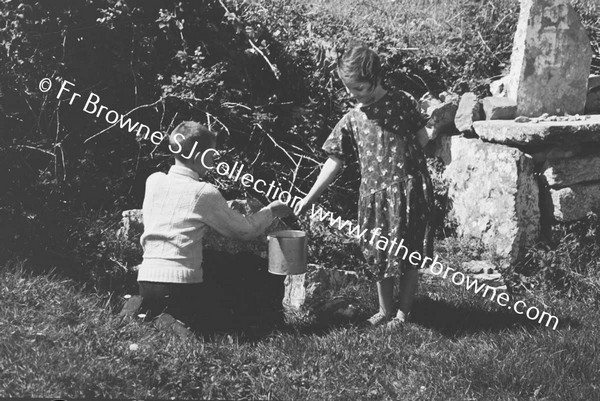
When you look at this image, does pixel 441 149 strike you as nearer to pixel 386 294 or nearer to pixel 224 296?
pixel 386 294

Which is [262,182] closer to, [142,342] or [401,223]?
[401,223]

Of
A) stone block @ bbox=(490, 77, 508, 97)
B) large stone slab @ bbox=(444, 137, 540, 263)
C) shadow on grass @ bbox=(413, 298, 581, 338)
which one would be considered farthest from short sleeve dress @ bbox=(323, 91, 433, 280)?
stone block @ bbox=(490, 77, 508, 97)

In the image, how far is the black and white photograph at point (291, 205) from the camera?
384cm

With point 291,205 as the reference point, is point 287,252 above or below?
below

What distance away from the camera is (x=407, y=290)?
14.6 ft

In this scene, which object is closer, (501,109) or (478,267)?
(478,267)

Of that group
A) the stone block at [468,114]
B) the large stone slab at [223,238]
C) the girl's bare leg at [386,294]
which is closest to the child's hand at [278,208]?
the large stone slab at [223,238]

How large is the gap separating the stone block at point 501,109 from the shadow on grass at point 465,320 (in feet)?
A: 4.77

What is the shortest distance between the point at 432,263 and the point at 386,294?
0.33 meters

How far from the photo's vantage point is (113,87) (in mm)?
5598

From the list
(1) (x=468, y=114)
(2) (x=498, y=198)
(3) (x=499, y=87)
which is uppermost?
(3) (x=499, y=87)

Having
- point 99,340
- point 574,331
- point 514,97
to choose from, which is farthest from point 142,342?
point 514,97

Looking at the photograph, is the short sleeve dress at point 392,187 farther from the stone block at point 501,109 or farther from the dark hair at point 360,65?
the stone block at point 501,109

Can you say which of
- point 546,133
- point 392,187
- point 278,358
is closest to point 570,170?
point 546,133
